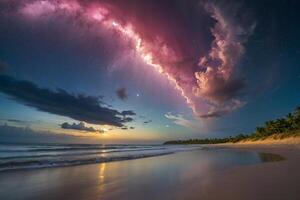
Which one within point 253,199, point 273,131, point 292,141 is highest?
point 273,131

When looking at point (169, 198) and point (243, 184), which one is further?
point (243, 184)

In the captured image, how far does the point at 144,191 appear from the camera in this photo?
30.7 ft

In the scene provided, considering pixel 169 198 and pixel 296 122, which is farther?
pixel 296 122

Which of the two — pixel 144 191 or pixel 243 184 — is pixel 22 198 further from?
pixel 243 184

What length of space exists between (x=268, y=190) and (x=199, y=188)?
241 cm

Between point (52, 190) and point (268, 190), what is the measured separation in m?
8.10

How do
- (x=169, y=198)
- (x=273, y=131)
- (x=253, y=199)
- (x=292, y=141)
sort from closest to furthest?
(x=253, y=199)
(x=169, y=198)
(x=292, y=141)
(x=273, y=131)

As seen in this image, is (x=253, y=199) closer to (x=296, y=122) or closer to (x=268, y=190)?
(x=268, y=190)

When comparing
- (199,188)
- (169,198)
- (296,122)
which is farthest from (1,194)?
(296,122)

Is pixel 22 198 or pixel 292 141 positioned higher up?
pixel 292 141

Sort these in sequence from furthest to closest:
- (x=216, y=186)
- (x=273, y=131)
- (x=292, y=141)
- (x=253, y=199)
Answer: (x=273, y=131) → (x=292, y=141) → (x=216, y=186) → (x=253, y=199)

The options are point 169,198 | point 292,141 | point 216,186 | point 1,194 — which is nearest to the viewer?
point 169,198

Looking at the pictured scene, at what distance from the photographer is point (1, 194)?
9.13 m

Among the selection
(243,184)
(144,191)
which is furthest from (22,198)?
(243,184)
